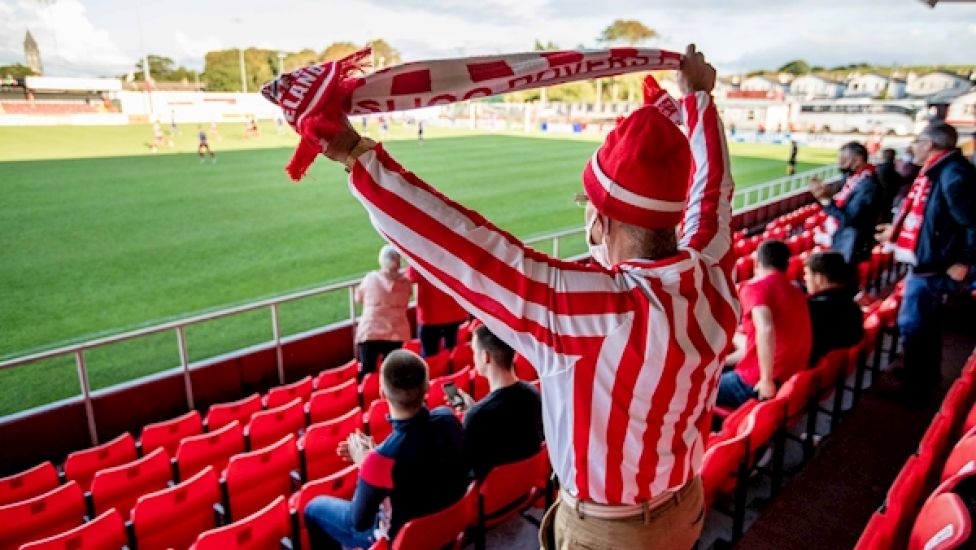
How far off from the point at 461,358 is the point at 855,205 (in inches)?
149

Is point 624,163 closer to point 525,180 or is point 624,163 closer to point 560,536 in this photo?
point 560,536

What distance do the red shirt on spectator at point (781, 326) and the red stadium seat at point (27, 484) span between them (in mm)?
3730

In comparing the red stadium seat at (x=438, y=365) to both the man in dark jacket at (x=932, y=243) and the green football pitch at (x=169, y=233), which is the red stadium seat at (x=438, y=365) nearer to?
the green football pitch at (x=169, y=233)

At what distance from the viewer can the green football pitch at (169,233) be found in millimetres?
6996

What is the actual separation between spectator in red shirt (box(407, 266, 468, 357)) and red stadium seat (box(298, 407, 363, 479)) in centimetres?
173

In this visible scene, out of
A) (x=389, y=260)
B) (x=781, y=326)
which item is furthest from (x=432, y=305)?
(x=781, y=326)

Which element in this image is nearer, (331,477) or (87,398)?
(331,477)

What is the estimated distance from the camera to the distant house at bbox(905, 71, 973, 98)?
129 ft

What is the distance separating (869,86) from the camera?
46.1 m

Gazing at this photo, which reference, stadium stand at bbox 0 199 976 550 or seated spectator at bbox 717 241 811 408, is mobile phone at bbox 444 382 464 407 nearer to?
stadium stand at bbox 0 199 976 550

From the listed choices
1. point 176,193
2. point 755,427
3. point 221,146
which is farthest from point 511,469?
point 221,146

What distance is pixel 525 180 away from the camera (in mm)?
19406

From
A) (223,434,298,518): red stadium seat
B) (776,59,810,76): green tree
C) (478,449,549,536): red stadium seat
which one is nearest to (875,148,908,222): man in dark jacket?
(478,449,549,536): red stadium seat

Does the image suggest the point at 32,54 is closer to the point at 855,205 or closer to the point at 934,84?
the point at 855,205
